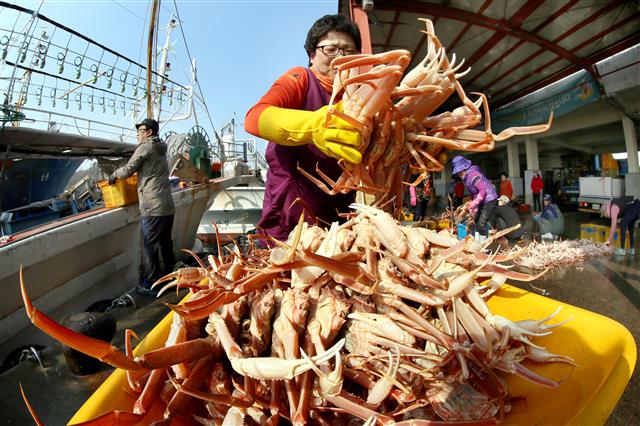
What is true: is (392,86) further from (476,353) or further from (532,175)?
(532,175)

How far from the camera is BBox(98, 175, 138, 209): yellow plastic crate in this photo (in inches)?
149

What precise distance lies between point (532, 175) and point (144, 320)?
12.3 meters

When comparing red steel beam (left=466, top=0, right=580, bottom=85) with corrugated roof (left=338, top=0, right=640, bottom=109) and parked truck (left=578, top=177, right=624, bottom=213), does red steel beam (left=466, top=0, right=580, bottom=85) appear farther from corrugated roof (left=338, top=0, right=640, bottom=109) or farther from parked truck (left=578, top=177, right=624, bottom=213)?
parked truck (left=578, top=177, right=624, bottom=213)

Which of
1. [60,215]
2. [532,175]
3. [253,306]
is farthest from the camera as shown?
[532,175]

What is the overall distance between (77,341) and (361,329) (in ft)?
2.24

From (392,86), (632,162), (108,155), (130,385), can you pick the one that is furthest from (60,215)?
(632,162)

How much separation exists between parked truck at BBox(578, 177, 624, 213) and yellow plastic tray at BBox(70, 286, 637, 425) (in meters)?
9.08

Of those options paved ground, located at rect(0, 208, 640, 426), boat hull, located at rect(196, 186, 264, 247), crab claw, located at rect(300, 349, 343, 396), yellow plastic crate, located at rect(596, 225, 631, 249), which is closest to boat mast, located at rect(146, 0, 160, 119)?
boat hull, located at rect(196, 186, 264, 247)

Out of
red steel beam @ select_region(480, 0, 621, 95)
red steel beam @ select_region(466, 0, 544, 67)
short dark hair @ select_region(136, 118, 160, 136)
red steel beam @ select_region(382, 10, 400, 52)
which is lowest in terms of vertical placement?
short dark hair @ select_region(136, 118, 160, 136)

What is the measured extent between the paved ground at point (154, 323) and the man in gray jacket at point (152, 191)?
0.59 m

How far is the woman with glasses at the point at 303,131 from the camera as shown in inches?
44.0

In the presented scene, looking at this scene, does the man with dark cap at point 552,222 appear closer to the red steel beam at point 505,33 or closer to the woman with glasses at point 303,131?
the red steel beam at point 505,33

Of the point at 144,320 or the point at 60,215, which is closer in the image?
the point at 144,320

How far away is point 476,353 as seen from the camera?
83 cm
